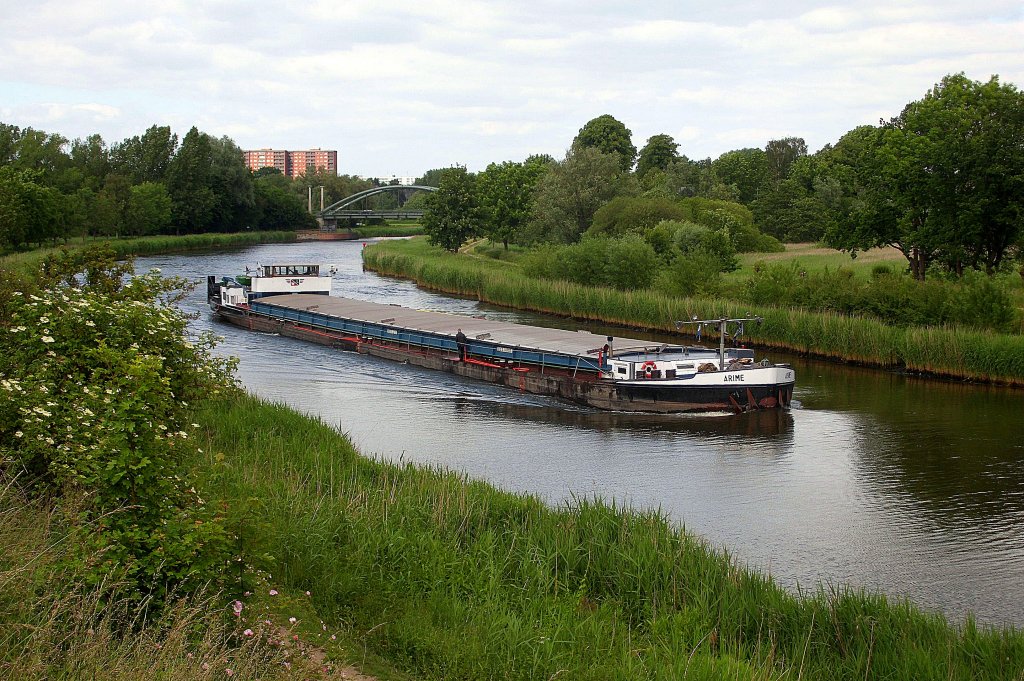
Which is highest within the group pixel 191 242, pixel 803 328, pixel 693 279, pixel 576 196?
pixel 576 196

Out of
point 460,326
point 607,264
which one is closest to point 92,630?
point 460,326

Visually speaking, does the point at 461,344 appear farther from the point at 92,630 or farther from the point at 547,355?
the point at 92,630

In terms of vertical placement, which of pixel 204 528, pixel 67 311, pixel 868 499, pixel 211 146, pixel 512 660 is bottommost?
pixel 868 499

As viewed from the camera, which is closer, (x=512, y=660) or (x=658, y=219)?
(x=512, y=660)

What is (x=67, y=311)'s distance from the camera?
43.7 feet

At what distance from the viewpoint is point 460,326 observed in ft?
138

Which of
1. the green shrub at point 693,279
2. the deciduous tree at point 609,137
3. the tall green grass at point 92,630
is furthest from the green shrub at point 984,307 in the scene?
the deciduous tree at point 609,137

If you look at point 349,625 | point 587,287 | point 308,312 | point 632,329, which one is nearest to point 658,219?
point 587,287

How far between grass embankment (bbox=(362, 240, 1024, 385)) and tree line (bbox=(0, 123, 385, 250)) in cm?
4176

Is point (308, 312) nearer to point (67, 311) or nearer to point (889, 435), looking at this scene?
point (889, 435)

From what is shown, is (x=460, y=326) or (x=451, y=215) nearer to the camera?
(x=460, y=326)

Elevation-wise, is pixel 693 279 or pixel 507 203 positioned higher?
pixel 507 203

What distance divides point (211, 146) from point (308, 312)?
277ft

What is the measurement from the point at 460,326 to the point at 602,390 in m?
11.9
